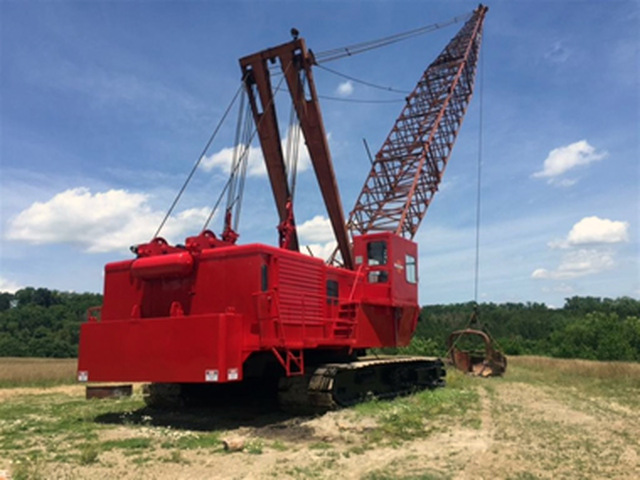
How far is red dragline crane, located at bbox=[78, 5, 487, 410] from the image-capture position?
29.9 feet

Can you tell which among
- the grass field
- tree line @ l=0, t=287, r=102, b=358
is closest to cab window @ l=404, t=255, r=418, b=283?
the grass field

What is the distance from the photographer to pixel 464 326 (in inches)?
989

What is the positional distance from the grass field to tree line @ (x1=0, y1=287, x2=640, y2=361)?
26.3 feet

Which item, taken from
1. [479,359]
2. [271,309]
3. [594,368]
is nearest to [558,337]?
[594,368]

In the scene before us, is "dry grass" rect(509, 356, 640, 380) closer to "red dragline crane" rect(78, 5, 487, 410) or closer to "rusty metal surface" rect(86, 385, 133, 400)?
"red dragline crane" rect(78, 5, 487, 410)

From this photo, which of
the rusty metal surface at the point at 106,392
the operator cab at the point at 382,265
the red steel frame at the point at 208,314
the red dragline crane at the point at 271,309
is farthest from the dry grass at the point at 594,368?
the rusty metal surface at the point at 106,392

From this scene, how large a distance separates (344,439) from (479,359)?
538 inches

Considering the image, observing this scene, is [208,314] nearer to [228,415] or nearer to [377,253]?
[228,415]

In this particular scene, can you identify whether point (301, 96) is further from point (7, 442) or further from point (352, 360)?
point (7, 442)

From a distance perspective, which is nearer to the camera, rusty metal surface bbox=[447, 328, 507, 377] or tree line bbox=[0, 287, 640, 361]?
rusty metal surface bbox=[447, 328, 507, 377]

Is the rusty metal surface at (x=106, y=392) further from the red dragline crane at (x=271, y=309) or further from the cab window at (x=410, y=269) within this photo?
the cab window at (x=410, y=269)

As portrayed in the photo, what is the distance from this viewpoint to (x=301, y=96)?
44.5ft

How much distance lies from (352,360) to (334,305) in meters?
1.77

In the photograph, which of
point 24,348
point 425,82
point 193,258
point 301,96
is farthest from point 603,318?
point 24,348
